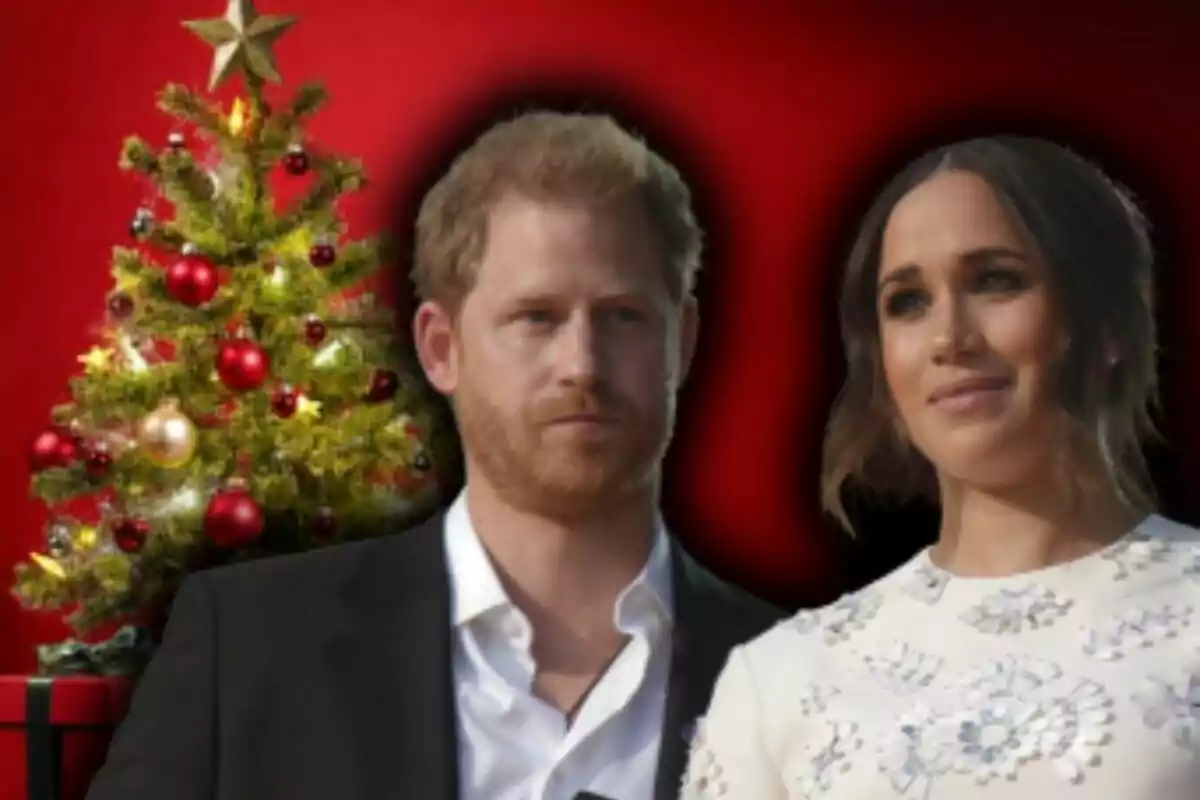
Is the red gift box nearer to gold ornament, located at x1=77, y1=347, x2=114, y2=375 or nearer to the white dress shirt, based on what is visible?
gold ornament, located at x1=77, y1=347, x2=114, y2=375

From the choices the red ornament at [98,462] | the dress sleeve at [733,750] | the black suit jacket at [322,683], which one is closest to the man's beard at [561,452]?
the black suit jacket at [322,683]

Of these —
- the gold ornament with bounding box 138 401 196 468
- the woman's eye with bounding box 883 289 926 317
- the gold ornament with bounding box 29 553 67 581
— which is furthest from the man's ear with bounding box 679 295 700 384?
the gold ornament with bounding box 29 553 67 581

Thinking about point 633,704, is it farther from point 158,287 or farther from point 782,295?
point 158,287

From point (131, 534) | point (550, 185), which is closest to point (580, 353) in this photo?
point (550, 185)

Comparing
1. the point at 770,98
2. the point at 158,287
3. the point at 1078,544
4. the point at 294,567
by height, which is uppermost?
the point at 770,98

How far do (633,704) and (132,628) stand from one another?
0.68 meters

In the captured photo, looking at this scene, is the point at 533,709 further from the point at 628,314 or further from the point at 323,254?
the point at 323,254

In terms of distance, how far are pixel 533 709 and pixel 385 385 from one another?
494 mm

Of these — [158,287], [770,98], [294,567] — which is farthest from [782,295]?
[158,287]

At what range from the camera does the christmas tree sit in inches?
78.0

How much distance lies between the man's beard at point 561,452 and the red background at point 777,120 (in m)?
0.14

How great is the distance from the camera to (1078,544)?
1404 mm

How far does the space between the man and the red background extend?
0.13 meters

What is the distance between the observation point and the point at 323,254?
6.55 feet
